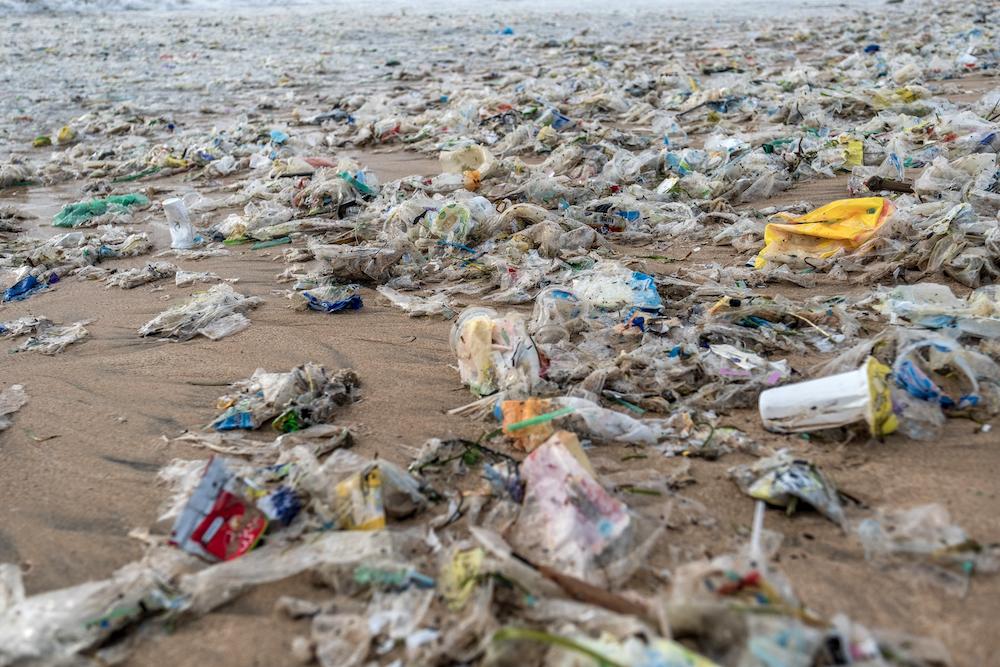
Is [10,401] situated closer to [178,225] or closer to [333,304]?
[333,304]

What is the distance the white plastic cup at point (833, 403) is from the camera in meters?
2.22

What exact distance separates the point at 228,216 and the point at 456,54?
8.96 metres

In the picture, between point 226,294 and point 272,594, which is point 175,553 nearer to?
point 272,594

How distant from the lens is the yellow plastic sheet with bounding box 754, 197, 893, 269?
371cm

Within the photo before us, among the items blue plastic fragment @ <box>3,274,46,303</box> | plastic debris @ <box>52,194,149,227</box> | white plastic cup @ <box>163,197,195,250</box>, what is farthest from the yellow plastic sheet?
plastic debris @ <box>52,194,149,227</box>

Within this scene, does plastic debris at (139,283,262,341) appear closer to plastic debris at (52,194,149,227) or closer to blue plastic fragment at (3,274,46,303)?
blue plastic fragment at (3,274,46,303)

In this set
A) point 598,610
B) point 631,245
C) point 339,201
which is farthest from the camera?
point 339,201

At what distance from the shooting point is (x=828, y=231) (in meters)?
3.76

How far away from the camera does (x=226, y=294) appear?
376 cm

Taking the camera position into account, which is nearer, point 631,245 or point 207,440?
point 207,440

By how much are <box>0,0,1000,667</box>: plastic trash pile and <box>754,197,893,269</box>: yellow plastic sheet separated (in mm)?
16

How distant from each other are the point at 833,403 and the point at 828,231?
1.78 m

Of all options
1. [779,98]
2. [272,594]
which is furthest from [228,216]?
[779,98]

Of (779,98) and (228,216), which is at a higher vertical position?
(779,98)
